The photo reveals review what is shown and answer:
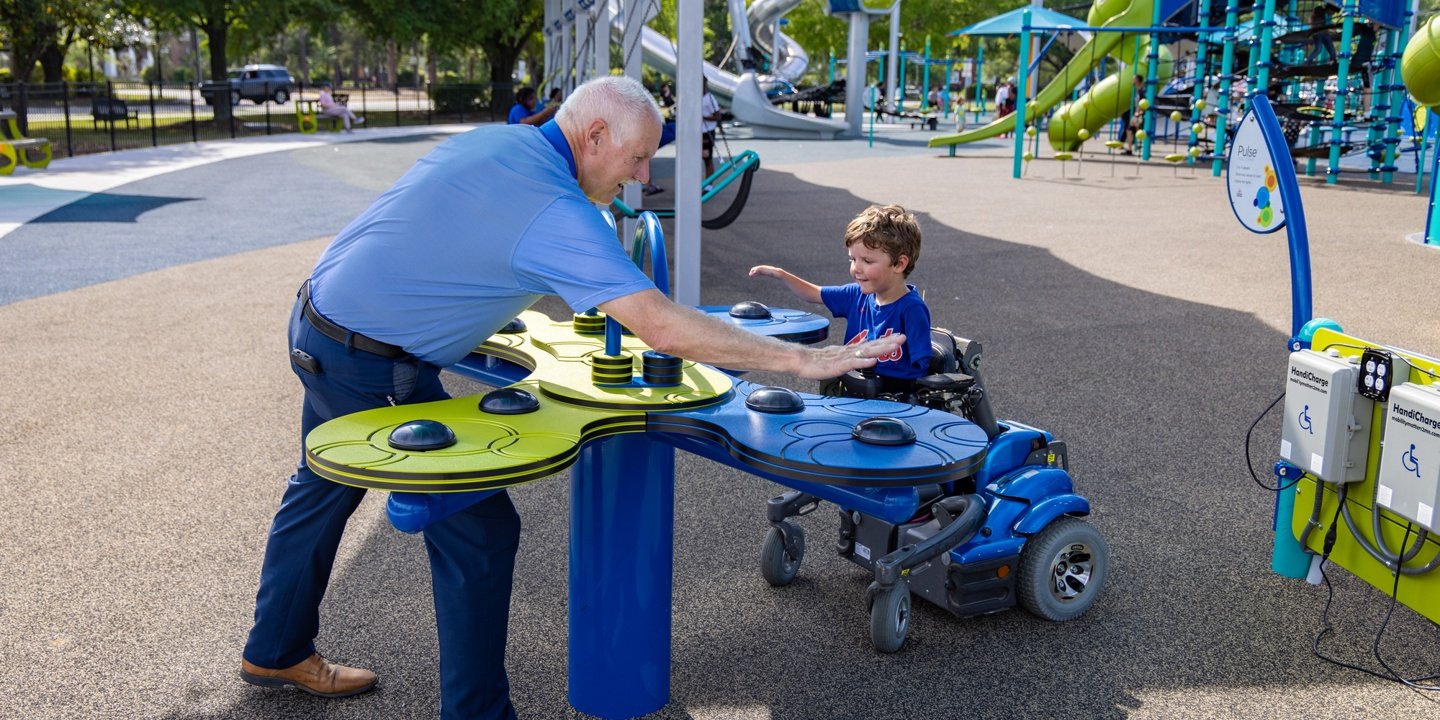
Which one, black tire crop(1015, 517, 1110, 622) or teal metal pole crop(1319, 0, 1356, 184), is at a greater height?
teal metal pole crop(1319, 0, 1356, 184)

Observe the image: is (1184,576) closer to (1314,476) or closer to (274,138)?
(1314,476)

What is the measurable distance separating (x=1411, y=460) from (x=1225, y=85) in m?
18.8

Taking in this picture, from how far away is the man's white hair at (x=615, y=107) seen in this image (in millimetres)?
2791

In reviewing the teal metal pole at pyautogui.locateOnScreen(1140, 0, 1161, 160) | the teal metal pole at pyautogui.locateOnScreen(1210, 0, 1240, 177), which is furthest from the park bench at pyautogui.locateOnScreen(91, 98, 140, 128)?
the teal metal pole at pyautogui.locateOnScreen(1210, 0, 1240, 177)

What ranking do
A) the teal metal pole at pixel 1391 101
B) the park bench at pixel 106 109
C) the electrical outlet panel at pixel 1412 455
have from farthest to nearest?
the park bench at pixel 106 109
the teal metal pole at pixel 1391 101
the electrical outlet panel at pixel 1412 455

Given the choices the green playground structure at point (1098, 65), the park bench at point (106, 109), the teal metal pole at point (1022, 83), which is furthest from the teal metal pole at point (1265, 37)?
the park bench at point (106, 109)

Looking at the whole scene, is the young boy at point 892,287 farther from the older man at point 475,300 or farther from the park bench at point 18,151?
the park bench at point 18,151

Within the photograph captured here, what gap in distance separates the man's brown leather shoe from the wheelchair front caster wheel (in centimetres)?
149

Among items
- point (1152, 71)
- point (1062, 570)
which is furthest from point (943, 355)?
point (1152, 71)

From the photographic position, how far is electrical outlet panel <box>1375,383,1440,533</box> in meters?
3.22

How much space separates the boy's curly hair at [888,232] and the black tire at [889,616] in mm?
1066

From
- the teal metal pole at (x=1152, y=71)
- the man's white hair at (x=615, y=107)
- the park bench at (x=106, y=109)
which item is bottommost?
the man's white hair at (x=615, y=107)

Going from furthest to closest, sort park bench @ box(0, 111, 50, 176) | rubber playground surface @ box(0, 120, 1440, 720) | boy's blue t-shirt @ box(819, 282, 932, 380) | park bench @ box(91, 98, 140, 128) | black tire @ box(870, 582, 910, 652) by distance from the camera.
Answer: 1. park bench @ box(91, 98, 140, 128)
2. park bench @ box(0, 111, 50, 176)
3. boy's blue t-shirt @ box(819, 282, 932, 380)
4. black tire @ box(870, 582, 910, 652)
5. rubber playground surface @ box(0, 120, 1440, 720)

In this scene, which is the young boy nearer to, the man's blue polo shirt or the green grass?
the man's blue polo shirt
